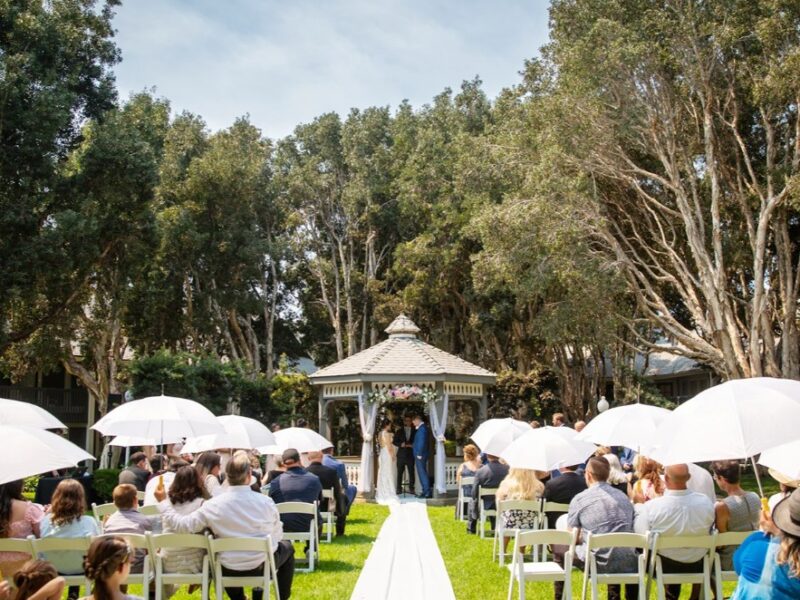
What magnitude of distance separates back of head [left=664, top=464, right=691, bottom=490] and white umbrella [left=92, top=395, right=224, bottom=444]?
5.21 metres

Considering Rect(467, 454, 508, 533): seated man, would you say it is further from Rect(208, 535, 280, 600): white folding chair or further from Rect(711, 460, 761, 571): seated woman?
Rect(208, 535, 280, 600): white folding chair

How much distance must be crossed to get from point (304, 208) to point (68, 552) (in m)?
36.5

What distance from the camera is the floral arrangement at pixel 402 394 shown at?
66.8 feet

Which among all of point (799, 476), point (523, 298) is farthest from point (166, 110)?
point (799, 476)

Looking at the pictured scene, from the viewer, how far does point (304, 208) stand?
139 ft

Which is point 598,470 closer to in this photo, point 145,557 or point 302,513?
point 145,557

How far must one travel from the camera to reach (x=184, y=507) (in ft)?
23.8

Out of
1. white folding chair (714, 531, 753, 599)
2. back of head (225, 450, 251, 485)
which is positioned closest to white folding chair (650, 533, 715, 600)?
white folding chair (714, 531, 753, 599)

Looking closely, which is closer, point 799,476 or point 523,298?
point 799,476

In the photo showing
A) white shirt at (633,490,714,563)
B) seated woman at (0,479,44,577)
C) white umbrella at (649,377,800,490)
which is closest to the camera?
white umbrella at (649,377,800,490)

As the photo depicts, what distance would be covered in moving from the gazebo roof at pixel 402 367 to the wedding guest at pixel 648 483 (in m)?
11.7

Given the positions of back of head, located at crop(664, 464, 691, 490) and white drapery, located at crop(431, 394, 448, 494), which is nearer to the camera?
back of head, located at crop(664, 464, 691, 490)

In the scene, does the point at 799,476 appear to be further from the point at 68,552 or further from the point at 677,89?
the point at 677,89

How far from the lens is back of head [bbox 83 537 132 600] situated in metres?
4.05
